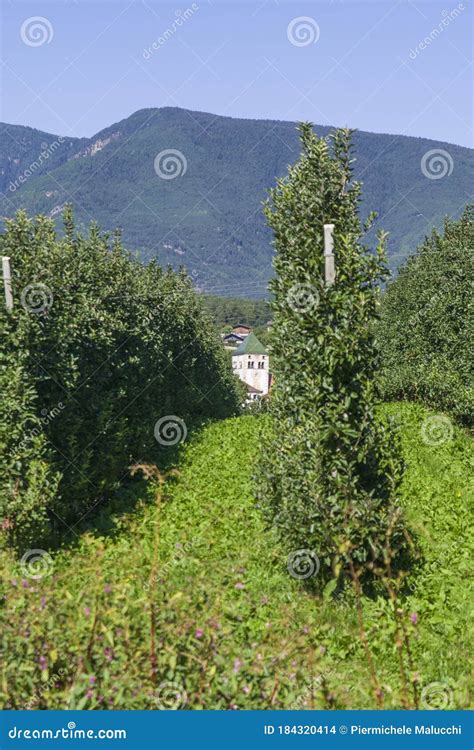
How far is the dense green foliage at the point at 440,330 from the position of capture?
2881 cm

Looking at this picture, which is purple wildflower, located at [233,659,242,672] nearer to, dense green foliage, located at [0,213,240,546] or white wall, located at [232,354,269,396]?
dense green foliage, located at [0,213,240,546]

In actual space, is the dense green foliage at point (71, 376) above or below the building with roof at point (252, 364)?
below

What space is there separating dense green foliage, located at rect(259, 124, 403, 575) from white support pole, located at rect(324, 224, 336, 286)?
0.54 feet

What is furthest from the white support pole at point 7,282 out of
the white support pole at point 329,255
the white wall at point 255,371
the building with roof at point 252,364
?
the white wall at point 255,371

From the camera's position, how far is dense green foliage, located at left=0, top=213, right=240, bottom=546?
535 inches

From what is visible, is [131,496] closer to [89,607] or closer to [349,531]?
[349,531]

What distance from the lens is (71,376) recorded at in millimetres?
15680

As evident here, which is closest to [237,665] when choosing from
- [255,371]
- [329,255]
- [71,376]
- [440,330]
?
[329,255]

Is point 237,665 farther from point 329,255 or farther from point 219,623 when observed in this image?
point 329,255

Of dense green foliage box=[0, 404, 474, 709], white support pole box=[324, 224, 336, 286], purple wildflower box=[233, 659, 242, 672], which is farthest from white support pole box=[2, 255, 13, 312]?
purple wildflower box=[233, 659, 242, 672]

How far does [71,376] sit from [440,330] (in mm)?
20519

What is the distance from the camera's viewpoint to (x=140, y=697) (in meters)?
5.14

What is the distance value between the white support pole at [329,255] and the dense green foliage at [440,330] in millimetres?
19066

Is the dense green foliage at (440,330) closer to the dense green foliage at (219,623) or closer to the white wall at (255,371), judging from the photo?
the dense green foliage at (219,623)
